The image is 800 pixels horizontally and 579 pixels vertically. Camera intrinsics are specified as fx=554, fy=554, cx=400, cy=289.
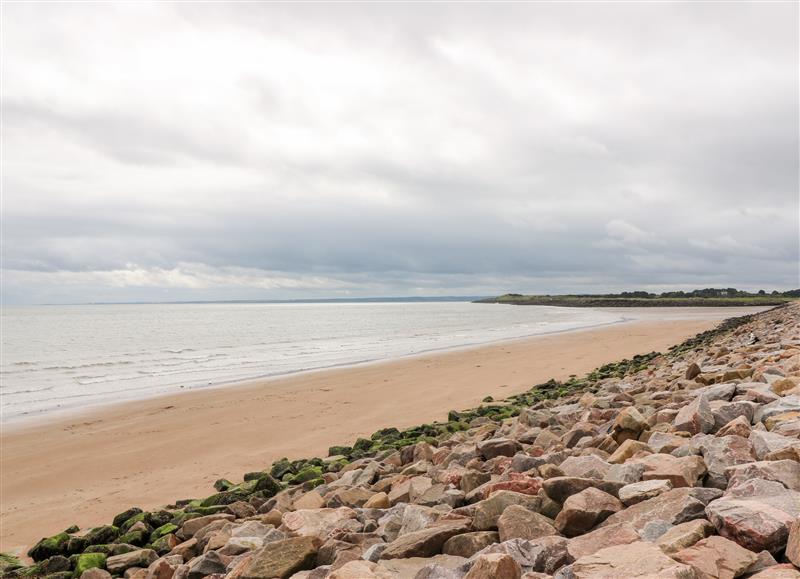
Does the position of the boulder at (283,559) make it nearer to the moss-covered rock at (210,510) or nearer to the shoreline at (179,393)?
the moss-covered rock at (210,510)

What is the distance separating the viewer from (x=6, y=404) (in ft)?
59.2

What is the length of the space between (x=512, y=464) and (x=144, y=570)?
3.65 meters

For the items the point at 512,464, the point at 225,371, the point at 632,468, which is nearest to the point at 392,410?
the point at 512,464

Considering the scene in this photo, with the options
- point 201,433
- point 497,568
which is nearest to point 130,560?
point 497,568

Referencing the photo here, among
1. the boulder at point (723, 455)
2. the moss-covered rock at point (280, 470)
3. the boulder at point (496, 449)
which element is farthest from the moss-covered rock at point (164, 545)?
the boulder at point (723, 455)

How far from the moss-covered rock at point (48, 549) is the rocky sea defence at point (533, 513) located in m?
0.02

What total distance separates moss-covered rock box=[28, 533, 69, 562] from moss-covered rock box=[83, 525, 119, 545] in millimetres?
264

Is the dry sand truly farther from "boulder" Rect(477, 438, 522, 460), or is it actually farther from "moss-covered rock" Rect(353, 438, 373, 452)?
"boulder" Rect(477, 438, 522, 460)

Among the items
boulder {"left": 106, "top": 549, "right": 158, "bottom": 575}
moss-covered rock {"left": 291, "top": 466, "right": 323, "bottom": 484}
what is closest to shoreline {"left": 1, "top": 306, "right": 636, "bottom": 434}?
moss-covered rock {"left": 291, "top": 466, "right": 323, "bottom": 484}

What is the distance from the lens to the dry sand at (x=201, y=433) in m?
8.82

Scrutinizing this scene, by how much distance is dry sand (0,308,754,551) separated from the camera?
882cm

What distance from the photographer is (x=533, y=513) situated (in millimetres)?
3799

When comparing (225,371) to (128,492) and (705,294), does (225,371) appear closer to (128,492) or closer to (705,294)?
(128,492)

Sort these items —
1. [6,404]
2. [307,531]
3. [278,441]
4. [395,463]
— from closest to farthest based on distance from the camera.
Result: [307,531]
[395,463]
[278,441]
[6,404]
